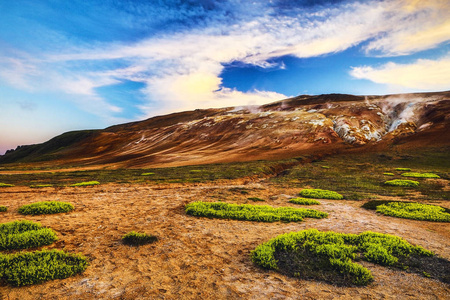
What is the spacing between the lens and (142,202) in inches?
732

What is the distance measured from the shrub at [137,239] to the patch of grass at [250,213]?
471 cm

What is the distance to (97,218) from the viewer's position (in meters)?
13.7

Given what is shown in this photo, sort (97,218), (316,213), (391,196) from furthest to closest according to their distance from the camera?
(391,196)
(316,213)
(97,218)

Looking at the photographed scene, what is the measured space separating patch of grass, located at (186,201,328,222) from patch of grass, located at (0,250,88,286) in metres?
7.80

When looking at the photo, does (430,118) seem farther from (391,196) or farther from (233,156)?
(391,196)

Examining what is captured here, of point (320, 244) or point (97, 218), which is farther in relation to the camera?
point (97, 218)

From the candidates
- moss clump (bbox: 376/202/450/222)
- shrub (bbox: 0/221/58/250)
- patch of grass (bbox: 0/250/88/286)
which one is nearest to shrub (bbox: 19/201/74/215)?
shrub (bbox: 0/221/58/250)

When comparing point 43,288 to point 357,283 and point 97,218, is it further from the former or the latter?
point 357,283

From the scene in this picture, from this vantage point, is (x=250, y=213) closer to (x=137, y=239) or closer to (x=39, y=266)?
(x=137, y=239)

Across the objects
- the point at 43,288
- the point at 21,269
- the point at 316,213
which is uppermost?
the point at 21,269

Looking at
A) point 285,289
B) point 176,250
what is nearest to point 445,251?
point 285,289

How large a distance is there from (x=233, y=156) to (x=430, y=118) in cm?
8763

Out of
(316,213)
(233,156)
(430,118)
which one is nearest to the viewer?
(316,213)

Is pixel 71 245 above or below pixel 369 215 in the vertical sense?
above
